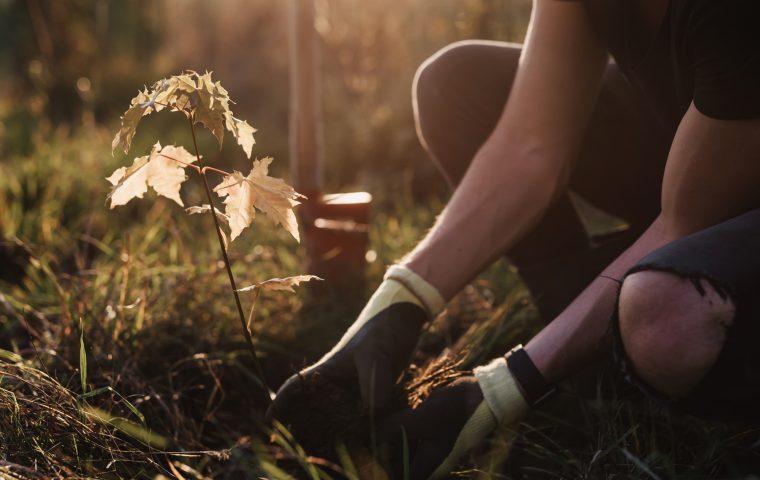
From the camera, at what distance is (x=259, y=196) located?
92cm

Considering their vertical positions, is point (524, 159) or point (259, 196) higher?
point (259, 196)

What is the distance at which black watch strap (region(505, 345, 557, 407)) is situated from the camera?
1.13 meters

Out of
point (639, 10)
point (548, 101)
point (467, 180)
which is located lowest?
point (467, 180)

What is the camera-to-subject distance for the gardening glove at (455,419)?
3.66ft

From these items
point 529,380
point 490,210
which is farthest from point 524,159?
point 529,380

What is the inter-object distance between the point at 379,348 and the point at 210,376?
547 mm

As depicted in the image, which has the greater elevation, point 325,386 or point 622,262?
point 622,262

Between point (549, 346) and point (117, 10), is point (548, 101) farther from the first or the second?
point (117, 10)

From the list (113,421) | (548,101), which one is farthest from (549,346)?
(113,421)

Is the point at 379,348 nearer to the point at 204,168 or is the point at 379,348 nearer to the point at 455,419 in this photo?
the point at 455,419

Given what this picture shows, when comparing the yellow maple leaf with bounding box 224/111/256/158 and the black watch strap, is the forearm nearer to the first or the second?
the black watch strap

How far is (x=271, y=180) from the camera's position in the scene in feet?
3.01

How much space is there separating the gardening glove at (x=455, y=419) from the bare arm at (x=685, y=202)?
0.27ft

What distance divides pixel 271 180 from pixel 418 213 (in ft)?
5.72
